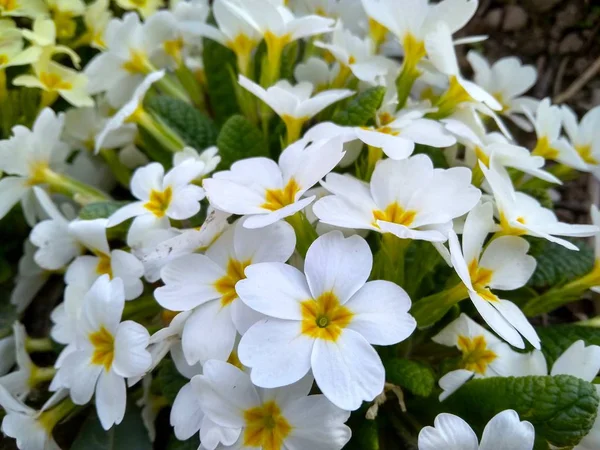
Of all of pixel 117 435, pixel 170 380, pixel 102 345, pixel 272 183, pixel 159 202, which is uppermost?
pixel 272 183

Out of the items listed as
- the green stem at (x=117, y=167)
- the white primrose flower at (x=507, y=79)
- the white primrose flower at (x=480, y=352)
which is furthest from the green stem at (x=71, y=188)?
the white primrose flower at (x=507, y=79)

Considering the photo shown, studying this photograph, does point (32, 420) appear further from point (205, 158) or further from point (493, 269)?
point (493, 269)

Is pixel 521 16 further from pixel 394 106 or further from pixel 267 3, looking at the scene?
pixel 267 3

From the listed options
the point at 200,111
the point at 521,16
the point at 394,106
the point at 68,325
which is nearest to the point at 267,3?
the point at 394,106

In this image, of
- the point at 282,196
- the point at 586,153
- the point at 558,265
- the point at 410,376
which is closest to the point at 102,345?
the point at 282,196

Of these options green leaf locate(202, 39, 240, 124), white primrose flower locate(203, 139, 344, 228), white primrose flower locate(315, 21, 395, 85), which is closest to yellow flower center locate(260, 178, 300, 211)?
white primrose flower locate(203, 139, 344, 228)

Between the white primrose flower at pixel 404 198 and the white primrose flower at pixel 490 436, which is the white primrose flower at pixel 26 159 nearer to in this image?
the white primrose flower at pixel 404 198
